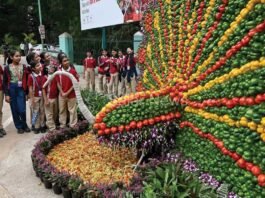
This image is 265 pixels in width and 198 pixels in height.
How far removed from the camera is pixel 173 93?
551 centimetres

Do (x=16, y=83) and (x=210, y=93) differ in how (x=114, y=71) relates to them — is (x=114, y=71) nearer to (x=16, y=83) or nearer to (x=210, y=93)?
(x=16, y=83)

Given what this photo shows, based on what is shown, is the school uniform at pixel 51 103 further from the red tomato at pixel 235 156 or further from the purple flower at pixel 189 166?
the red tomato at pixel 235 156

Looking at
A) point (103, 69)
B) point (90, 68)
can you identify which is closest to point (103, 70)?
point (103, 69)

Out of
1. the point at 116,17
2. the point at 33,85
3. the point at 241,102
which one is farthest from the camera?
the point at 116,17

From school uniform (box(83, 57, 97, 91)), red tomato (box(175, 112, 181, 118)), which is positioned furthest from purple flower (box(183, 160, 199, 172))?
school uniform (box(83, 57, 97, 91))

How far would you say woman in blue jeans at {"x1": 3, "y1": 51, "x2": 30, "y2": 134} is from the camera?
8.32 meters

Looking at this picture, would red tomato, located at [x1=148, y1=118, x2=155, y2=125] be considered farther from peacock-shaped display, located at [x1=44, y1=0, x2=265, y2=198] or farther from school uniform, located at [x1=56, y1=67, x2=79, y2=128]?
school uniform, located at [x1=56, y1=67, x2=79, y2=128]

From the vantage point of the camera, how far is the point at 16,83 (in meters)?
8.48

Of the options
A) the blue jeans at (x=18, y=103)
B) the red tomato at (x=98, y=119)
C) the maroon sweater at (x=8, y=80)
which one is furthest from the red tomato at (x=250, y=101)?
the blue jeans at (x=18, y=103)

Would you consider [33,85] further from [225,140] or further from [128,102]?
[225,140]

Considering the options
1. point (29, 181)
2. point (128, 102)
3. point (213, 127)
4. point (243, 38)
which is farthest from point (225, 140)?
point (29, 181)

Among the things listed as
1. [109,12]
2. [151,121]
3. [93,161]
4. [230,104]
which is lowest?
[93,161]

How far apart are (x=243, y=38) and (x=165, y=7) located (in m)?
2.14

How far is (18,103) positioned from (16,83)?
1.48 feet
